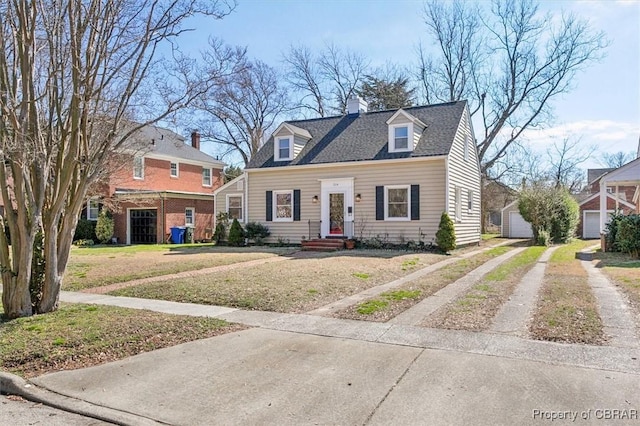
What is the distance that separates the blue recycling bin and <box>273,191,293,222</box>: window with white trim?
7027 mm

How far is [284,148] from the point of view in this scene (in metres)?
21.1

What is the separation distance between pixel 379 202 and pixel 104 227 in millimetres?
15629

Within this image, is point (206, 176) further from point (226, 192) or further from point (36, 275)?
point (36, 275)

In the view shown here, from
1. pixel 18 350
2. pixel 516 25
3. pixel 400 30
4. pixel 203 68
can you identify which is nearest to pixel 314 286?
pixel 203 68

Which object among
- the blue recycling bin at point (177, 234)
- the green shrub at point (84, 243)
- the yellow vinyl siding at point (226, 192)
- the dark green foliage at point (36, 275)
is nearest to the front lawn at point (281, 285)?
the dark green foliage at point (36, 275)

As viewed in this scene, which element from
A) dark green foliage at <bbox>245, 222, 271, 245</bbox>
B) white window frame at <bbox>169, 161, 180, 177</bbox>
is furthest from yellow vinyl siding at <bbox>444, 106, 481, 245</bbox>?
white window frame at <bbox>169, 161, 180, 177</bbox>

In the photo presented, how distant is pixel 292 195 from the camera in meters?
20.6

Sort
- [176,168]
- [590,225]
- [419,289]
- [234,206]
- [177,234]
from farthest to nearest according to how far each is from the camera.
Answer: [590,225], [176,168], [177,234], [234,206], [419,289]

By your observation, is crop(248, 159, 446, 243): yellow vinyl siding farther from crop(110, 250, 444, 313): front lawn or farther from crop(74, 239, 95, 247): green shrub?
crop(74, 239, 95, 247): green shrub

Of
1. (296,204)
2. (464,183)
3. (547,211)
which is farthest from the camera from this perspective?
(547,211)

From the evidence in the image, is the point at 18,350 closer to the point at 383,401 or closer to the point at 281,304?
the point at 281,304

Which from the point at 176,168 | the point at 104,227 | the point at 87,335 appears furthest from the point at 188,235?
the point at 87,335

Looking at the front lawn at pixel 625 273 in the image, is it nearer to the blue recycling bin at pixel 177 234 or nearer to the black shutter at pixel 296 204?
the black shutter at pixel 296 204

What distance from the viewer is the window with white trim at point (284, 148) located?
2089cm
